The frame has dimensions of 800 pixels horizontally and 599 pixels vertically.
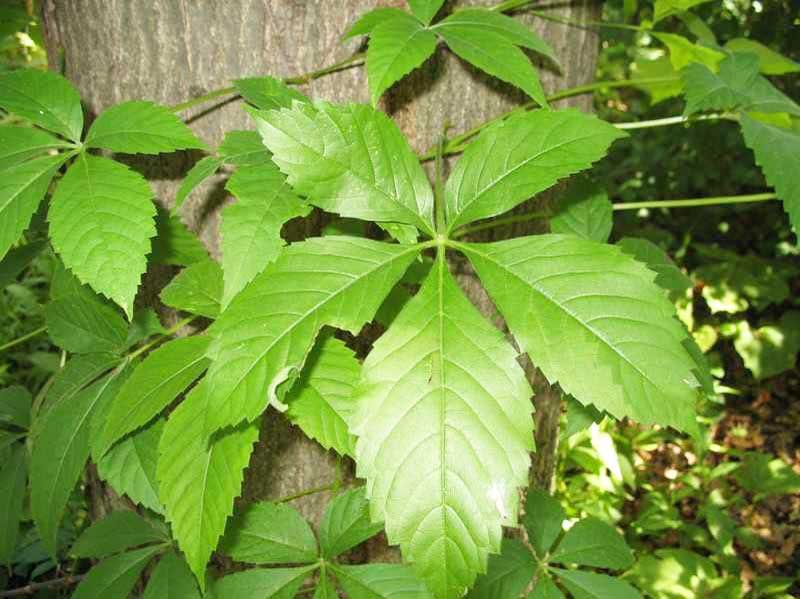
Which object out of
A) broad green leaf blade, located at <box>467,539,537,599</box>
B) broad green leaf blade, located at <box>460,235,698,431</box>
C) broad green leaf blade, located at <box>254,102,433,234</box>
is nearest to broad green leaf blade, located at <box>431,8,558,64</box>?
broad green leaf blade, located at <box>254,102,433,234</box>

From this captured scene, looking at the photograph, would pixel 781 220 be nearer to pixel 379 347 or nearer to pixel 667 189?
pixel 667 189

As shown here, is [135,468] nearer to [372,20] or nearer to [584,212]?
[372,20]

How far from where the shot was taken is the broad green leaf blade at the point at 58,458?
3.55 ft

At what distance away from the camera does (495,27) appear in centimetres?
105

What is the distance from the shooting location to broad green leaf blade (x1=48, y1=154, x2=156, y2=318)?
33.8 inches

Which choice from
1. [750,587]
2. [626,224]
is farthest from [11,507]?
[626,224]

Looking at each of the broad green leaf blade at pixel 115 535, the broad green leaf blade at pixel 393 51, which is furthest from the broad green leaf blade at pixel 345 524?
the broad green leaf blade at pixel 393 51

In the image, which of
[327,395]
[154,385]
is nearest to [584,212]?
[327,395]


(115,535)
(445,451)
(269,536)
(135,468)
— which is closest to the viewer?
(445,451)

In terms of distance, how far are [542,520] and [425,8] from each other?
1125 millimetres

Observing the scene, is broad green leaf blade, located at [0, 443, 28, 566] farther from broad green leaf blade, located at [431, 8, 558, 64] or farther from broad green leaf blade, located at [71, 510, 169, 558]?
broad green leaf blade, located at [431, 8, 558, 64]

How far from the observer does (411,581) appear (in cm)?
112

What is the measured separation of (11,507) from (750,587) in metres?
3.18

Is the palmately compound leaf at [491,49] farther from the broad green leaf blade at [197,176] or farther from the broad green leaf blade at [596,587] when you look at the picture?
the broad green leaf blade at [596,587]
